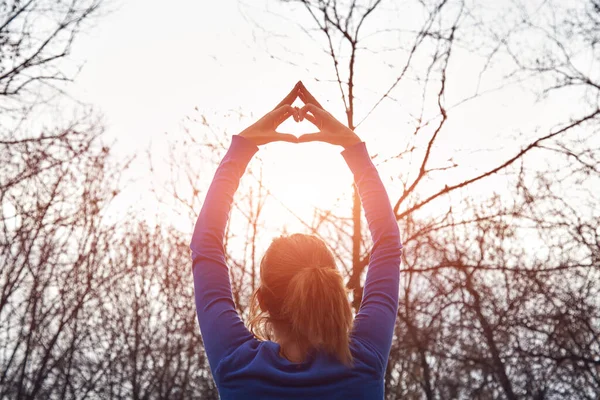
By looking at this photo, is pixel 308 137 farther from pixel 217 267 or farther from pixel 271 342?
pixel 271 342

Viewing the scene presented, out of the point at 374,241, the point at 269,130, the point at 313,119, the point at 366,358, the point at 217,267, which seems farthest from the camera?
the point at 313,119

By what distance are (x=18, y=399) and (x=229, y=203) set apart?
9.20 meters

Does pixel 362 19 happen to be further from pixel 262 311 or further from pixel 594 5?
pixel 262 311

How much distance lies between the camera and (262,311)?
54.2 inches

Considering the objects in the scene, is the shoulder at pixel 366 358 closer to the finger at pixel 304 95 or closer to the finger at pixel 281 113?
the finger at pixel 281 113

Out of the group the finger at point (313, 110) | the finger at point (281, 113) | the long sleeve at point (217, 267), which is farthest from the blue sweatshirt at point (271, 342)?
the finger at point (313, 110)

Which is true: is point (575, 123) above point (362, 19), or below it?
below

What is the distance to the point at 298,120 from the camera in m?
1.63

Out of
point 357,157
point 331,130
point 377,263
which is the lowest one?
point 377,263

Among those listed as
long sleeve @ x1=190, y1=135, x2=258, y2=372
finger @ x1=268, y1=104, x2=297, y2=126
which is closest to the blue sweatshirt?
long sleeve @ x1=190, y1=135, x2=258, y2=372

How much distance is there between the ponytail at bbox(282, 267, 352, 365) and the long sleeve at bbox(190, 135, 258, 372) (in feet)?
0.44

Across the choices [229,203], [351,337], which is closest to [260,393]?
[351,337]

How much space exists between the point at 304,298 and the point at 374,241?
1.25 feet

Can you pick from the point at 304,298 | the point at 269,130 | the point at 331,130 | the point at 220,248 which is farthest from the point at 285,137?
the point at 304,298
